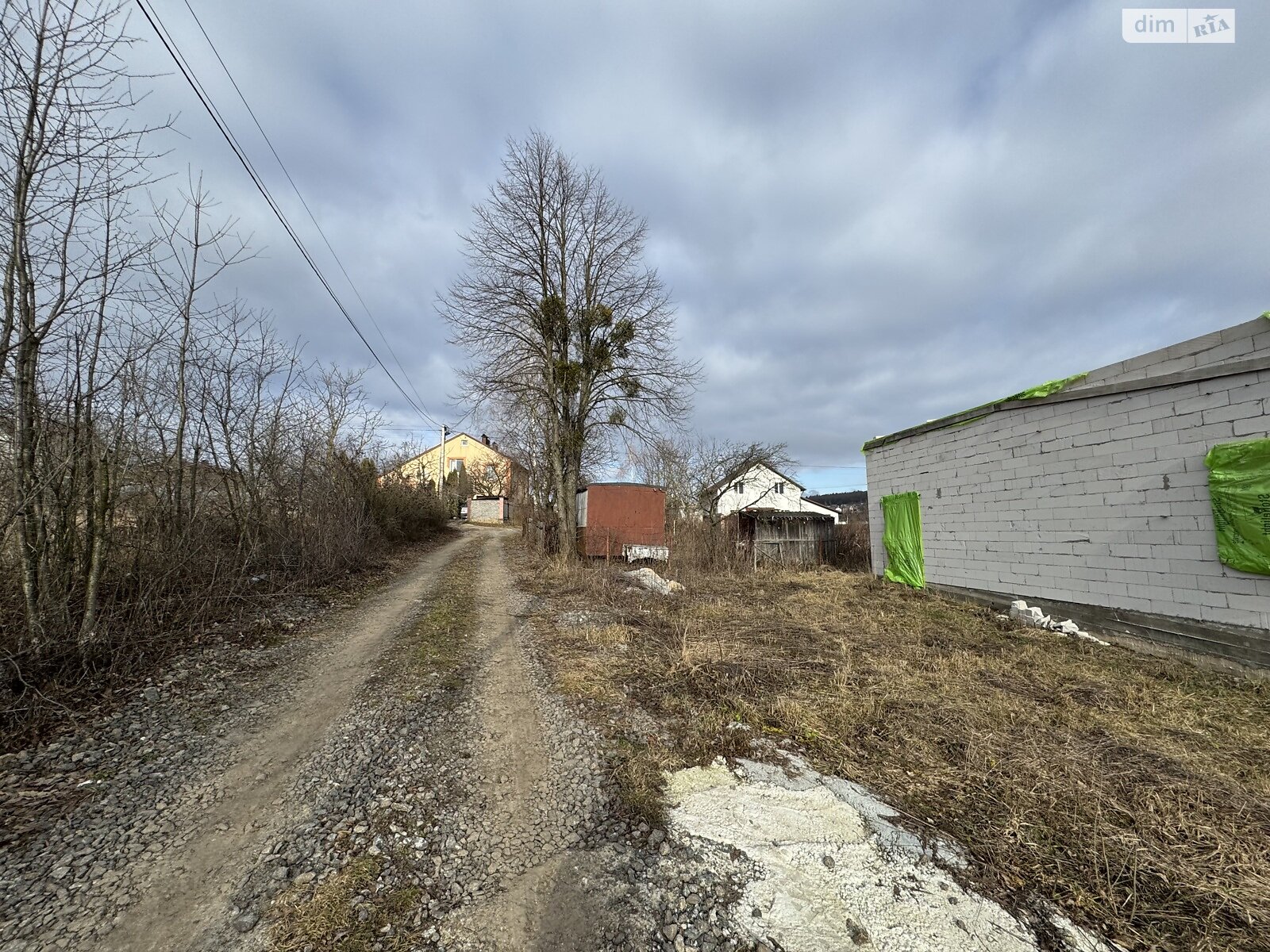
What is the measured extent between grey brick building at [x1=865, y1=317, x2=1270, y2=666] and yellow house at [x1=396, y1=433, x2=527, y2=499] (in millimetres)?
17417

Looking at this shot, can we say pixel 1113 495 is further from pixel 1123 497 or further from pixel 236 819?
pixel 236 819

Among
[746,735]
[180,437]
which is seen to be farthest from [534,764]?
[180,437]

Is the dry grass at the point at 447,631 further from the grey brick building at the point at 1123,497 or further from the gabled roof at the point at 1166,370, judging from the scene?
the gabled roof at the point at 1166,370

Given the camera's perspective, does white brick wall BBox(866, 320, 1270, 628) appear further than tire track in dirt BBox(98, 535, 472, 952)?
Yes

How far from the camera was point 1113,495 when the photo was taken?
21.8 ft

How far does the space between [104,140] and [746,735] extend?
7.12 m

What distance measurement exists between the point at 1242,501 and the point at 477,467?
1805 inches

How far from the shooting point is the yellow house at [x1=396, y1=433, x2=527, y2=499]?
24250 millimetres

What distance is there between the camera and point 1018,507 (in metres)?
8.07

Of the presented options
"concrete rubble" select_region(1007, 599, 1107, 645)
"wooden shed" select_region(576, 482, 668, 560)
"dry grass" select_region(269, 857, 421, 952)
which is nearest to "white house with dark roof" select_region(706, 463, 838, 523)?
"wooden shed" select_region(576, 482, 668, 560)

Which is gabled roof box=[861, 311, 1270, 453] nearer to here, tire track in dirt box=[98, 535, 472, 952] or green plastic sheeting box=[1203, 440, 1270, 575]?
green plastic sheeting box=[1203, 440, 1270, 575]

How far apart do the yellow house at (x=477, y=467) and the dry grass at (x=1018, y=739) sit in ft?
57.7

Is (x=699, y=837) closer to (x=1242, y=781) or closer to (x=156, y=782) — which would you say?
(x=156, y=782)

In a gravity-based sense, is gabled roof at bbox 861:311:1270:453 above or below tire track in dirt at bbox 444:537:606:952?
above
